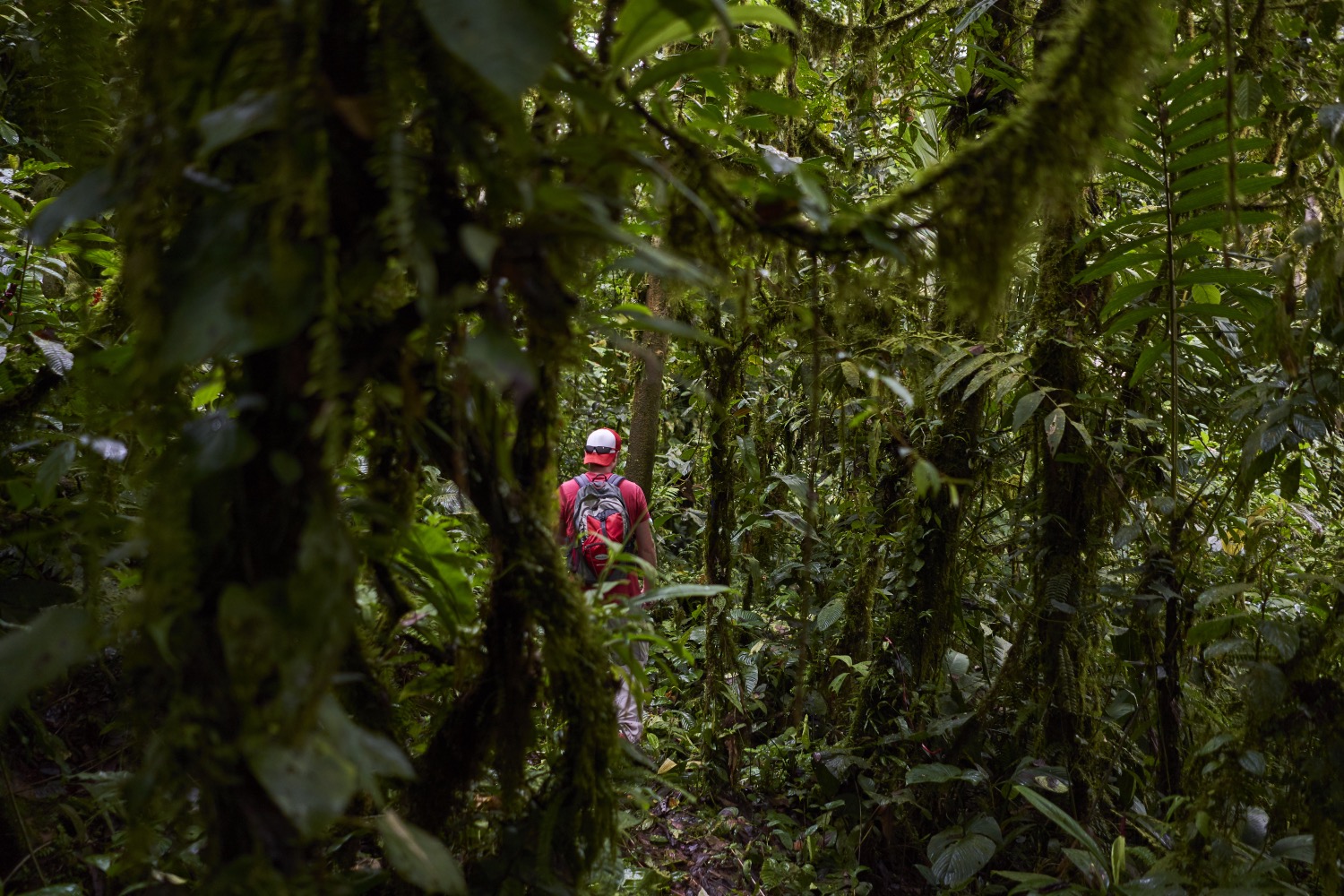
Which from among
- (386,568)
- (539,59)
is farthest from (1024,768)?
(539,59)

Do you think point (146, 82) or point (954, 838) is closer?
point (146, 82)

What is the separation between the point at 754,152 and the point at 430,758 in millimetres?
1681

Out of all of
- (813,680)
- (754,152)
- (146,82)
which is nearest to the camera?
(146,82)

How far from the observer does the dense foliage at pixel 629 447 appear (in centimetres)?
60

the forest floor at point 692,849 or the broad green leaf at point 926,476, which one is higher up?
the broad green leaf at point 926,476

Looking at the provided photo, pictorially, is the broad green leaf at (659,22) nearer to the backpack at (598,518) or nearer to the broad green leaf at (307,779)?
the broad green leaf at (307,779)

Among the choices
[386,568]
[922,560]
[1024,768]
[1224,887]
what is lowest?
[1024,768]

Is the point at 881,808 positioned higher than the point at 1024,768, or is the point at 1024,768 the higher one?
the point at 1024,768

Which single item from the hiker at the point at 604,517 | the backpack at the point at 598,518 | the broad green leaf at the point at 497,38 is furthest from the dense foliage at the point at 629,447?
the backpack at the point at 598,518

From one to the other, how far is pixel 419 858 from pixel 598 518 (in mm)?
2904

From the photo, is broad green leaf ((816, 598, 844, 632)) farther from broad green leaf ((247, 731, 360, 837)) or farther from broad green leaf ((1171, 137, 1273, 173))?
broad green leaf ((247, 731, 360, 837))

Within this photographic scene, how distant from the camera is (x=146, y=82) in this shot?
69cm

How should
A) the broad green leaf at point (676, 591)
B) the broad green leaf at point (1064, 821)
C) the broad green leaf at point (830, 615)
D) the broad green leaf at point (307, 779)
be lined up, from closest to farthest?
the broad green leaf at point (307, 779) < the broad green leaf at point (676, 591) < the broad green leaf at point (1064, 821) < the broad green leaf at point (830, 615)

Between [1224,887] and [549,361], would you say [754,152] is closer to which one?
[549,361]
